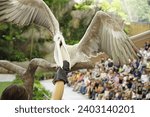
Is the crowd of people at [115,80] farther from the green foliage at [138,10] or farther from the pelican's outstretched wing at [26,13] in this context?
the pelican's outstretched wing at [26,13]

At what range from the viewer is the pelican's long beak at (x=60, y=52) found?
2.37 meters

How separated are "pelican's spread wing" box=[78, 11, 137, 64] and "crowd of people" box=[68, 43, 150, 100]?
0.27 feet

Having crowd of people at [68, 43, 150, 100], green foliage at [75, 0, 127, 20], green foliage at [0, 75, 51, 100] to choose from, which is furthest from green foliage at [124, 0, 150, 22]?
green foliage at [0, 75, 51, 100]

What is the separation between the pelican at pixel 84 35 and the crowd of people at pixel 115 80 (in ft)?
0.34

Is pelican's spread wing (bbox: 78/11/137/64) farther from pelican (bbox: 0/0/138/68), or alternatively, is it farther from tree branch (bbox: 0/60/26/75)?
tree branch (bbox: 0/60/26/75)

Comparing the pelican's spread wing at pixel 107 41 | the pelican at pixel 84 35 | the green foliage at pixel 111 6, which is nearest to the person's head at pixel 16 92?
the pelican at pixel 84 35

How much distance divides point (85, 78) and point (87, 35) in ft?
1.50

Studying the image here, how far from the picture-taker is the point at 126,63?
251cm

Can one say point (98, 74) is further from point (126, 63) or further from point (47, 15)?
point (47, 15)

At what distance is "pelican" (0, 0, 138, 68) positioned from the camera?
2.40 m

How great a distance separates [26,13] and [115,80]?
32.6 inches

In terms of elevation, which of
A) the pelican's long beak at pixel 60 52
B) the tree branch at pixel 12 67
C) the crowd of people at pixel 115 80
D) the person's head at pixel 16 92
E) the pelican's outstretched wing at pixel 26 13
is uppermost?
the pelican's outstretched wing at pixel 26 13

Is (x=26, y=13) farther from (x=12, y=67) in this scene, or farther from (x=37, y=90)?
(x=37, y=90)

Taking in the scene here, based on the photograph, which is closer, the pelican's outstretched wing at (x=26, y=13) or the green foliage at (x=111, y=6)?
the pelican's outstretched wing at (x=26, y=13)
